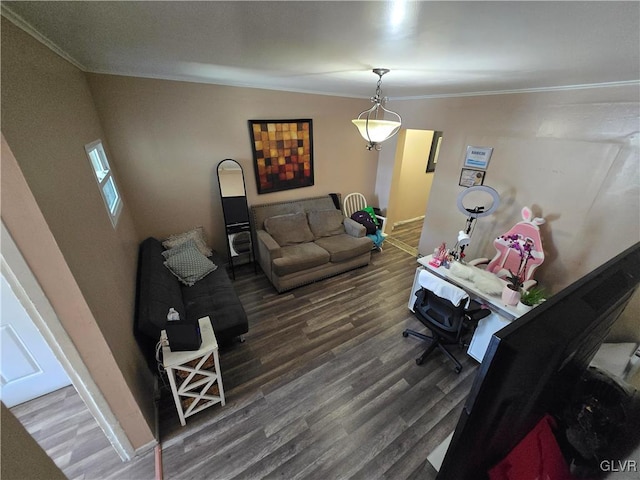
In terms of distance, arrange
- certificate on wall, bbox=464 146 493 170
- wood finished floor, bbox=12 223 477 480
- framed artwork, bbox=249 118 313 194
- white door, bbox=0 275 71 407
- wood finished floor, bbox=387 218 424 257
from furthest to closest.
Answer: wood finished floor, bbox=387 218 424 257
framed artwork, bbox=249 118 313 194
certificate on wall, bbox=464 146 493 170
white door, bbox=0 275 71 407
wood finished floor, bbox=12 223 477 480

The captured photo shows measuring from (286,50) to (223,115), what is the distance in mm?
1794

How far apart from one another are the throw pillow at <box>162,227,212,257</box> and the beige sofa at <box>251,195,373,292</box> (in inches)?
26.0

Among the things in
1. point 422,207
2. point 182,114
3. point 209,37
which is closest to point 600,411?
point 209,37

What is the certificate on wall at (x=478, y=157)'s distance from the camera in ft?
9.18

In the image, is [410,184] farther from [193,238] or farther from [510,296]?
[193,238]

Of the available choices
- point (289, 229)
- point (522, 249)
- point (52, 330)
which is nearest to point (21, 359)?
point (52, 330)

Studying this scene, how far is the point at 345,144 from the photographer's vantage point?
3945 mm

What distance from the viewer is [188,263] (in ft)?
8.51

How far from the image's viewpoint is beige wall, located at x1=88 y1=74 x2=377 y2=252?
7.97 feet

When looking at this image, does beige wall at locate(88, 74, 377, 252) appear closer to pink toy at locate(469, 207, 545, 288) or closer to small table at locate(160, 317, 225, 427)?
small table at locate(160, 317, 225, 427)

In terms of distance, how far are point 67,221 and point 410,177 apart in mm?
4801

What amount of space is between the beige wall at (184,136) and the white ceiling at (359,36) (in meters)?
0.51

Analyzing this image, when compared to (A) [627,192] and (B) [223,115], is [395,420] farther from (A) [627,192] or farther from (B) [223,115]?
(B) [223,115]

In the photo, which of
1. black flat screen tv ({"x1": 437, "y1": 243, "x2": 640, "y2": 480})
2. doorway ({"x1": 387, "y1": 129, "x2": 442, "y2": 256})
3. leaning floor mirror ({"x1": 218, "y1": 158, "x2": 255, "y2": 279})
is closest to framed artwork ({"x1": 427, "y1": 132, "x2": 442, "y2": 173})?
doorway ({"x1": 387, "y1": 129, "x2": 442, "y2": 256})
